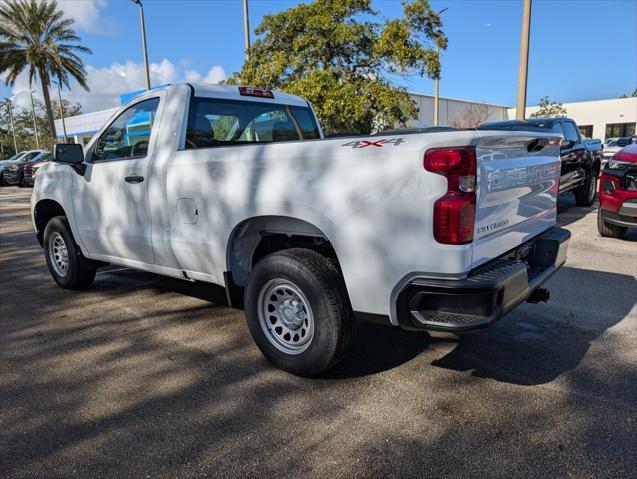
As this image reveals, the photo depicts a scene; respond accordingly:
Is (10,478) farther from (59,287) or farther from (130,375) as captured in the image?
(59,287)

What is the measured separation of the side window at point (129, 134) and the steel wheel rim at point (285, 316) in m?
1.78

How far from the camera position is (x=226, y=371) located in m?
3.58

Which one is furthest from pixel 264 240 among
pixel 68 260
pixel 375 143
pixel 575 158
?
pixel 575 158

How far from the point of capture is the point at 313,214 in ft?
10.0

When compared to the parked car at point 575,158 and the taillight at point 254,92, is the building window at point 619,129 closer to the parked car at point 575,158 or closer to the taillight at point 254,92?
the parked car at point 575,158

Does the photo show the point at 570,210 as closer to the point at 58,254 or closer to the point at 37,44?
the point at 58,254

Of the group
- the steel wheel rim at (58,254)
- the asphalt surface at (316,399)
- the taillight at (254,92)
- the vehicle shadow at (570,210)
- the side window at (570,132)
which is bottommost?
the asphalt surface at (316,399)

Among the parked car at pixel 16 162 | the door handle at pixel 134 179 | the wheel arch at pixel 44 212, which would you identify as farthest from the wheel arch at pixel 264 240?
the parked car at pixel 16 162

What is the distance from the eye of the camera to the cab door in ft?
14.0

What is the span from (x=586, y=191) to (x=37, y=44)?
95.5 feet

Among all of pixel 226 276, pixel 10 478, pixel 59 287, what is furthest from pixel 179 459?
pixel 59 287

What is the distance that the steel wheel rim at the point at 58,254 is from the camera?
5.59 metres

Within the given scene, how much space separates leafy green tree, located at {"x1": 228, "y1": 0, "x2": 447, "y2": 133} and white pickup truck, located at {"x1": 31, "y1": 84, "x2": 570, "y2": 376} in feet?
37.9

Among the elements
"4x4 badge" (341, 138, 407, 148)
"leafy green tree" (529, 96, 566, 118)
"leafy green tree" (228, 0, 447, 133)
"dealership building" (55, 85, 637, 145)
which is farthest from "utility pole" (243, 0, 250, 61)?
"leafy green tree" (529, 96, 566, 118)
